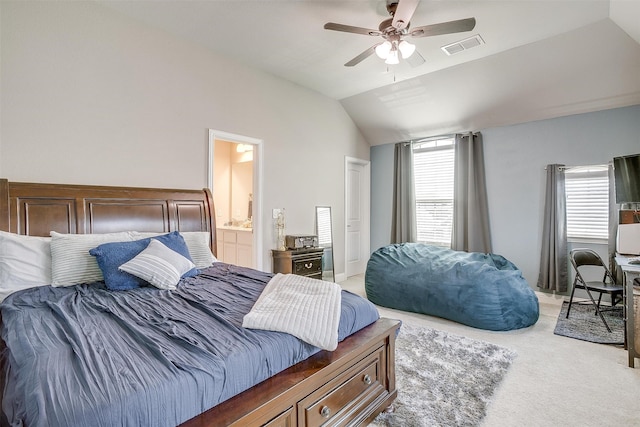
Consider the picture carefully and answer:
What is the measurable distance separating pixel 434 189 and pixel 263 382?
194 inches

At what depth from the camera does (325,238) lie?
5.32 metres

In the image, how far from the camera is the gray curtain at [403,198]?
18.9 ft

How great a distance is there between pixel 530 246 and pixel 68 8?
5.99 metres

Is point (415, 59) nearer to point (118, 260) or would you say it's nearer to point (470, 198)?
point (470, 198)

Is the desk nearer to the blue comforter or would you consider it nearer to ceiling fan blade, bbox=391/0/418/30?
the blue comforter

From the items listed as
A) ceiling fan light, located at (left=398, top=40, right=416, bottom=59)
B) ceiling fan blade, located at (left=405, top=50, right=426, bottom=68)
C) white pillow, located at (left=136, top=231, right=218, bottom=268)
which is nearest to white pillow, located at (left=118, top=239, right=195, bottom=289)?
white pillow, located at (left=136, top=231, right=218, bottom=268)

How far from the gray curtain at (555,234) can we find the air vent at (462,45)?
2047mm

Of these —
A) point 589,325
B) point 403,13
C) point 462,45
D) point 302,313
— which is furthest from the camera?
point 462,45

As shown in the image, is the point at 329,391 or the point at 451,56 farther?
the point at 451,56

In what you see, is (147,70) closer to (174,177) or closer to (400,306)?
(174,177)

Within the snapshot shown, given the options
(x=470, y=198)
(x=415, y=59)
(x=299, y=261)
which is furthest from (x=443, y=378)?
(x=470, y=198)

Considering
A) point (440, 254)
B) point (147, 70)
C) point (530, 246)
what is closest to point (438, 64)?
point (440, 254)

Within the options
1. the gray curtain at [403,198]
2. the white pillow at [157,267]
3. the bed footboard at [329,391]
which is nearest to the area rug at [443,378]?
the bed footboard at [329,391]

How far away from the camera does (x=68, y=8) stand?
Result: 2.82 m
